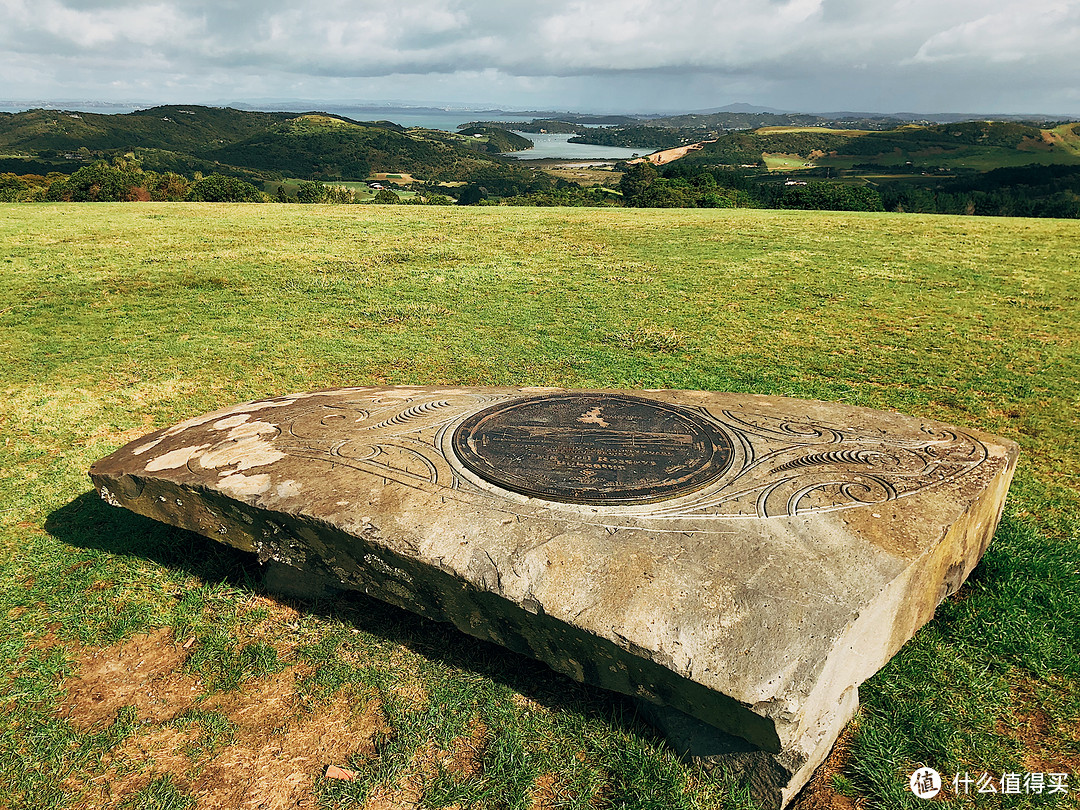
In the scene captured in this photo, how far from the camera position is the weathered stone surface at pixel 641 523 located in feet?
8.36

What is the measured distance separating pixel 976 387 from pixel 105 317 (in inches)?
443

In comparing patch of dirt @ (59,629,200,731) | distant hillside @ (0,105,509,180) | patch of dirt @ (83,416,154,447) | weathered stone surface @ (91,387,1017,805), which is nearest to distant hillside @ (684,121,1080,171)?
distant hillside @ (0,105,509,180)

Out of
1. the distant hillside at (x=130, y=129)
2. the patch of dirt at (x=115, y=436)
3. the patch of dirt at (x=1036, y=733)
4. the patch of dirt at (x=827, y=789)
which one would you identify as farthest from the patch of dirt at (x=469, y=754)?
the distant hillside at (x=130, y=129)

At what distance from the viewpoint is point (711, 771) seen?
2.72 m

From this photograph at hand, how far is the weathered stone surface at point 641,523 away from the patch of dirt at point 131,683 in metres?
0.66

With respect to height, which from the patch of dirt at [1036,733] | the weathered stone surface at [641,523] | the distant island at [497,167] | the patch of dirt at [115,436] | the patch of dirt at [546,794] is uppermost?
the distant island at [497,167]

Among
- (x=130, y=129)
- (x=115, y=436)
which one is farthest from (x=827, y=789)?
(x=130, y=129)

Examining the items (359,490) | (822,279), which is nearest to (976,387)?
(822,279)

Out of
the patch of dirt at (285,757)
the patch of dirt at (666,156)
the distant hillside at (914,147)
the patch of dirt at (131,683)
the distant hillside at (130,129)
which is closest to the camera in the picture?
the patch of dirt at (285,757)

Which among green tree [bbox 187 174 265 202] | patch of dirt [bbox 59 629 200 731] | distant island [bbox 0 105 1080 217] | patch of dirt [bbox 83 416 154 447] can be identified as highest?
distant island [bbox 0 105 1080 217]

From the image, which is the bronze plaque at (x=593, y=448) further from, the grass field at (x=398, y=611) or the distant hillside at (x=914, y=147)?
the distant hillside at (x=914, y=147)

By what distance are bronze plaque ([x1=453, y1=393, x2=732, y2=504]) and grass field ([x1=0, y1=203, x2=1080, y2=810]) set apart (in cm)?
96

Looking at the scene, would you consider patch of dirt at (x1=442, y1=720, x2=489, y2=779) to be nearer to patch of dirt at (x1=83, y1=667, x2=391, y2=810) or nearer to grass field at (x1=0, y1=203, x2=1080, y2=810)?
grass field at (x1=0, y1=203, x2=1080, y2=810)

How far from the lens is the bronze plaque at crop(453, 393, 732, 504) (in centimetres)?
338
